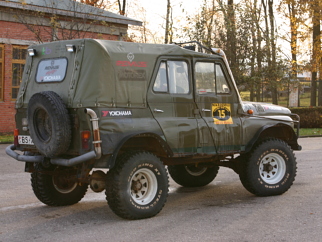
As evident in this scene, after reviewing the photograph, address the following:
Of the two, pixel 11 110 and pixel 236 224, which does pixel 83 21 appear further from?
pixel 236 224

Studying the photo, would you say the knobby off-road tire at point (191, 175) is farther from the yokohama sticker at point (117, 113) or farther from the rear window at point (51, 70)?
the rear window at point (51, 70)

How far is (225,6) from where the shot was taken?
2894 centimetres

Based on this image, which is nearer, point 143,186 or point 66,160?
point 66,160

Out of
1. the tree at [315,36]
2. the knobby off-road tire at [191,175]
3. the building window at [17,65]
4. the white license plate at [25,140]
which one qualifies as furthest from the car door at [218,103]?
the tree at [315,36]

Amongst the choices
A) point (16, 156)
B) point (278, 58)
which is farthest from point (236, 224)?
point (278, 58)

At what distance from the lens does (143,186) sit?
24.7 feet

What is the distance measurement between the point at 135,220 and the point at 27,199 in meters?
2.59

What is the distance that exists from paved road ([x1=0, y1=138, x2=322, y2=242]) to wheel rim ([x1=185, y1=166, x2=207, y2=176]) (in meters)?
0.31

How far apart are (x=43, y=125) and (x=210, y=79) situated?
2.68 metres

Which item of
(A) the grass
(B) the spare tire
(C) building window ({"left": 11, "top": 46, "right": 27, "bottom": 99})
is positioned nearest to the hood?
(B) the spare tire

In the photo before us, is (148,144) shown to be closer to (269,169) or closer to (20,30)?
(269,169)

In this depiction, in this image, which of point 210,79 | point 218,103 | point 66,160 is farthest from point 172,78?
point 66,160

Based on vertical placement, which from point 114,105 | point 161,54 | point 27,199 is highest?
point 161,54

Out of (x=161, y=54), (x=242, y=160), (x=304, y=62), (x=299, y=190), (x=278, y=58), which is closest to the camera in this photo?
(x=161, y=54)
